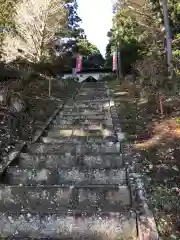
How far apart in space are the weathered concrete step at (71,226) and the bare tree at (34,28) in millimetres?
18233

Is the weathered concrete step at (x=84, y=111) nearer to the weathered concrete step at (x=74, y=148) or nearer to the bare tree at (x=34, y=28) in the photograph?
the weathered concrete step at (x=74, y=148)

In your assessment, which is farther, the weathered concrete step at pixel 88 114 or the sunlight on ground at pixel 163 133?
the weathered concrete step at pixel 88 114

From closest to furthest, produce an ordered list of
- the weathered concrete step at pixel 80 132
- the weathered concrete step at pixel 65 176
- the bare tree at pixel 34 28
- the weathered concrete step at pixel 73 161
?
the weathered concrete step at pixel 65 176, the weathered concrete step at pixel 73 161, the weathered concrete step at pixel 80 132, the bare tree at pixel 34 28

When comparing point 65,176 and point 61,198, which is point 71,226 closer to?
point 61,198

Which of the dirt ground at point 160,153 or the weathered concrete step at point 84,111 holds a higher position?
the weathered concrete step at point 84,111

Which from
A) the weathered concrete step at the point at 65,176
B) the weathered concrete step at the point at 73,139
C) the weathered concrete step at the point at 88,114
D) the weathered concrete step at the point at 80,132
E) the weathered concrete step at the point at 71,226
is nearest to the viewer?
the weathered concrete step at the point at 71,226

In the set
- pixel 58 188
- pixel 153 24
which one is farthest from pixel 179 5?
pixel 58 188

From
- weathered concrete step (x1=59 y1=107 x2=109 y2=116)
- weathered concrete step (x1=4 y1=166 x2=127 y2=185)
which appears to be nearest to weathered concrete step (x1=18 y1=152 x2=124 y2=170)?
weathered concrete step (x1=4 y1=166 x2=127 y2=185)

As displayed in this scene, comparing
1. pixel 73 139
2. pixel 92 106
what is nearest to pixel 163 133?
pixel 73 139

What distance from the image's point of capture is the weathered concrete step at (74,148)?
20.8ft

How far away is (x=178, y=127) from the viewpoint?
6.96 metres

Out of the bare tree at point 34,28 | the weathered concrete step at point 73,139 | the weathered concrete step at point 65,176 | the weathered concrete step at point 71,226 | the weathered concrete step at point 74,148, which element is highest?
the bare tree at point 34,28

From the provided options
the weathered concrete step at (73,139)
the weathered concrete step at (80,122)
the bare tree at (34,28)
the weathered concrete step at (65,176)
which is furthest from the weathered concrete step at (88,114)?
the bare tree at (34,28)

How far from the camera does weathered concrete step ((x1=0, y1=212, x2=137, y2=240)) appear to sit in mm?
3988
